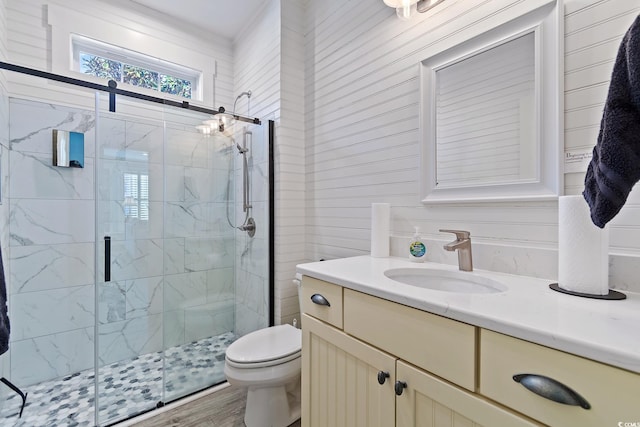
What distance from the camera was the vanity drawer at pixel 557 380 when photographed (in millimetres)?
497

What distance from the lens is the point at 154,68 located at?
2.59m

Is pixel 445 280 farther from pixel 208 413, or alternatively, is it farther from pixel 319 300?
pixel 208 413

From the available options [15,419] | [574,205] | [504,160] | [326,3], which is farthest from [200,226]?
[574,205]

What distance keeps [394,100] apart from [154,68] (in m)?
2.27

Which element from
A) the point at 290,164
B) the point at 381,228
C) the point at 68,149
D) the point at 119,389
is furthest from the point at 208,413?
the point at 68,149

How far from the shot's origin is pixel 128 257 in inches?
83.7

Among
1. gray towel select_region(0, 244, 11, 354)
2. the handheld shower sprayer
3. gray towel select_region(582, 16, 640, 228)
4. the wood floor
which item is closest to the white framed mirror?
gray towel select_region(582, 16, 640, 228)

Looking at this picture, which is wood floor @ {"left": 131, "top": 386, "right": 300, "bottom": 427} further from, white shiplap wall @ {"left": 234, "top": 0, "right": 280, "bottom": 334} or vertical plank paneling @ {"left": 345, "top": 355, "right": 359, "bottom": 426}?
vertical plank paneling @ {"left": 345, "top": 355, "right": 359, "bottom": 426}

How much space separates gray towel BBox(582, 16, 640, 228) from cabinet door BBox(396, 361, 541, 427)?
51 cm

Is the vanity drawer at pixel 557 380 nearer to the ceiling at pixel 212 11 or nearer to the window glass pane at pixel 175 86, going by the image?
the ceiling at pixel 212 11

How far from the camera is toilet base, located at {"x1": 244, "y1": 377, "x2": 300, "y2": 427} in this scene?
1.54m

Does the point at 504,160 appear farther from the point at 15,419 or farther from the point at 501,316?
the point at 15,419

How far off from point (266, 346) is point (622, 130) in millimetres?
1688

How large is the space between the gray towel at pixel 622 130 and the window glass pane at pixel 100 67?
3.08m
